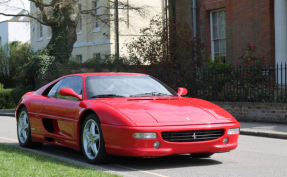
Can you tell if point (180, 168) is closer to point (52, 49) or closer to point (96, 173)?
point (96, 173)

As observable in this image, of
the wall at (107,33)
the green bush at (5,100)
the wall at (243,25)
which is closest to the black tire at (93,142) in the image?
the wall at (243,25)

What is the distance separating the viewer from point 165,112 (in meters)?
6.38

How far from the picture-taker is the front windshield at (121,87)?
7242 millimetres

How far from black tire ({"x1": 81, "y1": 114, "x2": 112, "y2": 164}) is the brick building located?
12.5m

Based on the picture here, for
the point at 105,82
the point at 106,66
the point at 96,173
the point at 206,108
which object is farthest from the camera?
the point at 106,66

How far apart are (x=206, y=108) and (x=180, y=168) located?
42.5 inches

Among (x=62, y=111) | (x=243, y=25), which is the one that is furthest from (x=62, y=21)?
(x=62, y=111)

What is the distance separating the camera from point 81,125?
6918 millimetres

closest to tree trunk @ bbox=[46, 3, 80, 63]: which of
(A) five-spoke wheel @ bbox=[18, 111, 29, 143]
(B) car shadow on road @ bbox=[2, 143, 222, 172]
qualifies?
(A) five-spoke wheel @ bbox=[18, 111, 29, 143]

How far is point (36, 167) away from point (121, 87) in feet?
6.65

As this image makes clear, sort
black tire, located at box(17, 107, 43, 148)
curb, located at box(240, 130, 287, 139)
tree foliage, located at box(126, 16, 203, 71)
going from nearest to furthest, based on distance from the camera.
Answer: black tire, located at box(17, 107, 43, 148) → curb, located at box(240, 130, 287, 139) → tree foliage, located at box(126, 16, 203, 71)

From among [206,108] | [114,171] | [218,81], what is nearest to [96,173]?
[114,171]

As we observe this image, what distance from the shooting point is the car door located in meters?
7.11

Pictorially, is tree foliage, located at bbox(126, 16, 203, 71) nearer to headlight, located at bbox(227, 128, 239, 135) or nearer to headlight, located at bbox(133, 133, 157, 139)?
headlight, located at bbox(227, 128, 239, 135)
